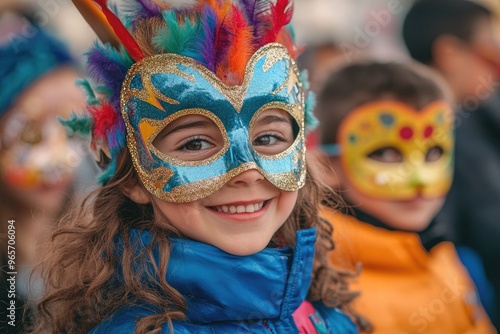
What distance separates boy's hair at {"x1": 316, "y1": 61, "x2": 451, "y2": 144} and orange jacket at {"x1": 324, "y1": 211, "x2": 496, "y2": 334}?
55cm

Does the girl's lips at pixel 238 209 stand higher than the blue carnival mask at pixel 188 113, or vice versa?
the blue carnival mask at pixel 188 113

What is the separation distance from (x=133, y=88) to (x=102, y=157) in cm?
30

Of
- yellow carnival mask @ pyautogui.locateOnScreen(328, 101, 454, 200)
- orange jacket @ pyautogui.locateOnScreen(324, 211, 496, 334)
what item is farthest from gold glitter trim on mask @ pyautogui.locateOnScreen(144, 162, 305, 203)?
yellow carnival mask @ pyautogui.locateOnScreen(328, 101, 454, 200)

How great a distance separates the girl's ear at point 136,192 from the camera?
2234 millimetres

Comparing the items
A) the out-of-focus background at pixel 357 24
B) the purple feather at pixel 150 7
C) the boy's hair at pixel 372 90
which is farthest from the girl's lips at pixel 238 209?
the out-of-focus background at pixel 357 24

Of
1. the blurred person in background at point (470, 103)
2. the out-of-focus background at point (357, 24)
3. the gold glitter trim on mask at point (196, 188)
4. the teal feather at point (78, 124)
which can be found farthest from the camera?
the out-of-focus background at point (357, 24)

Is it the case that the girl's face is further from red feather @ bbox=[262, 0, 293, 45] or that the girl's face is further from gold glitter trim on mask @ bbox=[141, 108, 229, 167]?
red feather @ bbox=[262, 0, 293, 45]

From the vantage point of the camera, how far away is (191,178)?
2092 millimetres

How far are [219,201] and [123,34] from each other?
22.9 inches

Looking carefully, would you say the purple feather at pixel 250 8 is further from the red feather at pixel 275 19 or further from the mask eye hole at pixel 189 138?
the mask eye hole at pixel 189 138

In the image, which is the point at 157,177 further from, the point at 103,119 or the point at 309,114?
the point at 309,114

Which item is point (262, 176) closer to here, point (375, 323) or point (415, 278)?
point (375, 323)

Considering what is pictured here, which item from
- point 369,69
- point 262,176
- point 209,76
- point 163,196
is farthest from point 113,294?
point 369,69

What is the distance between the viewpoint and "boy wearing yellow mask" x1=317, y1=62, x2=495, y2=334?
11.7 ft
